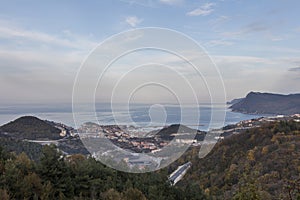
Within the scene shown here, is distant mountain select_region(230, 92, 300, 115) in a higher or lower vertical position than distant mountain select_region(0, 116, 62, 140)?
higher

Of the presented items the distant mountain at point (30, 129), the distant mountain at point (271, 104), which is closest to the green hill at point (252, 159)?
the distant mountain at point (30, 129)

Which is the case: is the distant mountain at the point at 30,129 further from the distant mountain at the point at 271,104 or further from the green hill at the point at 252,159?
the distant mountain at the point at 271,104

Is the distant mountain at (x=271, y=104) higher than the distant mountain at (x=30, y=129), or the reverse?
the distant mountain at (x=271, y=104)

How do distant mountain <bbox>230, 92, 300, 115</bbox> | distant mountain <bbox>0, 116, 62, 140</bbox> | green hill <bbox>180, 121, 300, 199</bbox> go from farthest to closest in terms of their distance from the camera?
distant mountain <bbox>230, 92, 300, 115</bbox> → distant mountain <bbox>0, 116, 62, 140</bbox> → green hill <bbox>180, 121, 300, 199</bbox>

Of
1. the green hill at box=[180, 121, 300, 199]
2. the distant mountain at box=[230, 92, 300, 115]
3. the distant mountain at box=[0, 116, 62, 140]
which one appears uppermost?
the distant mountain at box=[230, 92, 300, 115]

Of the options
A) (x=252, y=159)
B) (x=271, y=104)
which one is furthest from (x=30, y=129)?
(x=271, y=104)

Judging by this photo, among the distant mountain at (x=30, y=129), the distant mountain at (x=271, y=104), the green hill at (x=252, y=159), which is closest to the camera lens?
the green hill at (x=252, y=159)

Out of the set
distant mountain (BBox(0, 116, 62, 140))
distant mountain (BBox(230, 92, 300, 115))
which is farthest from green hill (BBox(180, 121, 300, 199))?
distant mountain (BBox(230, 92, 300, 115))

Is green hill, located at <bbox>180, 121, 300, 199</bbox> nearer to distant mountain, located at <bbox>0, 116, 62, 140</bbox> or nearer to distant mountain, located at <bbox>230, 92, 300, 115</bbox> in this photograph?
distant mountain, located at <bbox>0, 116, 62, 140</bbox>
